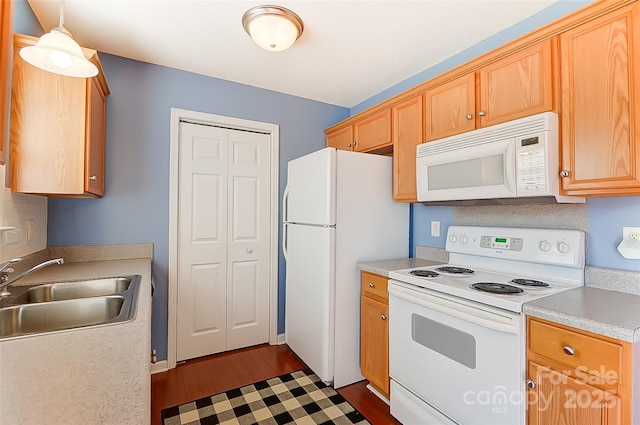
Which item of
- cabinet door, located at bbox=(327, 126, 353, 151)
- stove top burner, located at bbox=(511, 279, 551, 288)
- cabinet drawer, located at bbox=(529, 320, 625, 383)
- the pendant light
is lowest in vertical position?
cabinet drawer, located at bbox=(529, 320, 625, 383)

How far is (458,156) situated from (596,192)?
0.67 m

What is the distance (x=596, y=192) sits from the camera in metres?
1.36

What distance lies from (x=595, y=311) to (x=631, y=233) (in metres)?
0.55

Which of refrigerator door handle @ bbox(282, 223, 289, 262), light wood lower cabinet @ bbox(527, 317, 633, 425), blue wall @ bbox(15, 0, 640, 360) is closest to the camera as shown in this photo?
light wood lower cabinet @ bbox(527, 317, 633, 425)

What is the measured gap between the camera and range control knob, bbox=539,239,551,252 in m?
1.64

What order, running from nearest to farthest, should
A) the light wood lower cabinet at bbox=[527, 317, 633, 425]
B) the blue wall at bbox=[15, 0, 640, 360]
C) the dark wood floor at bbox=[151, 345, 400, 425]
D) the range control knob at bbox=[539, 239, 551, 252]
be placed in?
the light wood lower cabinet at bbox=[527, 317, 633, 425] < the range control knob at bbox=[539, 239, 551, 252] < the dark wood floor at bbox=[151, 345, 400, 425] < the blue wall at bbox=[15, 0, 640, 360]

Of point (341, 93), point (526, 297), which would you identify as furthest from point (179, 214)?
point (526, 297)

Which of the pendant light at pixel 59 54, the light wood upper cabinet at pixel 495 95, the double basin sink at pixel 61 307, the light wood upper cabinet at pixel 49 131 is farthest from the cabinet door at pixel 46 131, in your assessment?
the light wood upper cabinet at pixel 495 95

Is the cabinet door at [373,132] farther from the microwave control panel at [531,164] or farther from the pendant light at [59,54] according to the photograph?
the pendant light at [59,54]

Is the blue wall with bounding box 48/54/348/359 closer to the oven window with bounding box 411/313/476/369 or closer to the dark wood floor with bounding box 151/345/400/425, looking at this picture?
the dark wood floor with bounding box 151/345/400/425

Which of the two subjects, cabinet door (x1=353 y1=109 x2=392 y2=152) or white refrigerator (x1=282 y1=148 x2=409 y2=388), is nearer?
white refrigerator (x1=282 y1=148 x2=409 y2=388)

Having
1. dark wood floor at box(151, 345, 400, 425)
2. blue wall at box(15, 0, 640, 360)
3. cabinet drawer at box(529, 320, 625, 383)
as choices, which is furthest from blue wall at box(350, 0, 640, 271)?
dark wood floor at box(151, 345, 400, 425)

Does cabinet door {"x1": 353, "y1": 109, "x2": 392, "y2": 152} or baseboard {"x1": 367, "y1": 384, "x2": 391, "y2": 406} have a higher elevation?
cabinet door {"x1": 353, "y1": 109, "x2": 392, "y2": 152}

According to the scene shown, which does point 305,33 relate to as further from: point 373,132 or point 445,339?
point 445,339
